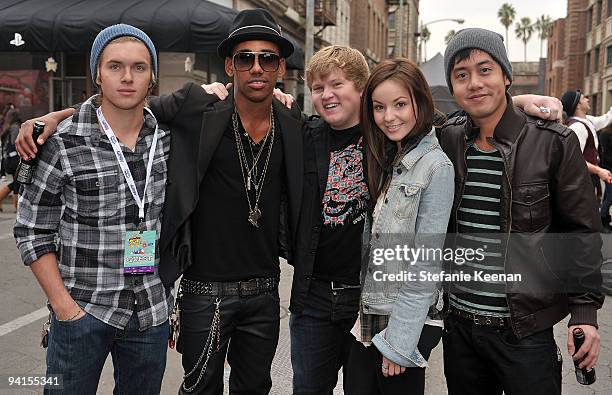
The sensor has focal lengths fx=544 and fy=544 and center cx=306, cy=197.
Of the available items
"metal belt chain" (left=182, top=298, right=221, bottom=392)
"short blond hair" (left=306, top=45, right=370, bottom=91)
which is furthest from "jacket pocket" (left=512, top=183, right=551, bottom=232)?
"metal belt chain" (left=182, top=298, right=221, bottom=392)

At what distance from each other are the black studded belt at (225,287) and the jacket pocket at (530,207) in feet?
4.09

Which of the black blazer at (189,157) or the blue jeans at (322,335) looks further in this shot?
the blue jeans at (322,335)

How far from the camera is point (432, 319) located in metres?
2.27

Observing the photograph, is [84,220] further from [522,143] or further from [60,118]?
[522,143]

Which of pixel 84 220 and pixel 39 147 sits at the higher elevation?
pixel 39 147

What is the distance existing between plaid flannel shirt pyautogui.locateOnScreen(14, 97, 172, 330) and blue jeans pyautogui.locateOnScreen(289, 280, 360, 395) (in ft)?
2.66

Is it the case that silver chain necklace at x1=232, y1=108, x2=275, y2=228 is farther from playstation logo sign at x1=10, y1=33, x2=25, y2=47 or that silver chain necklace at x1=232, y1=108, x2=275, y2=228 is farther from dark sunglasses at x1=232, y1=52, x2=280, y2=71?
playstation logo sign at x1=10, y1=33, x2=25, y2=47

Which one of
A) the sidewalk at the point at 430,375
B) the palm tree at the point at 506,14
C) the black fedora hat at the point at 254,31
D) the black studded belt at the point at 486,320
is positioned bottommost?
the sidewalk at the point at 430,375

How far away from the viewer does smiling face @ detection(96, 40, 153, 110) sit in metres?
2.33

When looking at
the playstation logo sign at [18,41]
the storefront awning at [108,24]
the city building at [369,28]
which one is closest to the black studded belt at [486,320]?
the storefront awning at [108,24]

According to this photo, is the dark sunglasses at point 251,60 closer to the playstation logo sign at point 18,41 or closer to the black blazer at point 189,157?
the black blazer at point 189,157

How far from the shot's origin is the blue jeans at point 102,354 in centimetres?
227

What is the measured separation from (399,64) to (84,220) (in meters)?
1.49

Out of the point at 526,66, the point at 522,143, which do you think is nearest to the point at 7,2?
the point at 522,143
